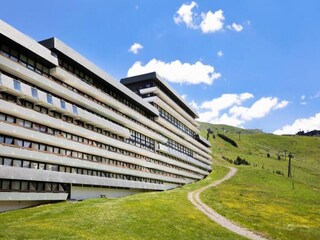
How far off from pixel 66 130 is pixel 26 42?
14468 mm

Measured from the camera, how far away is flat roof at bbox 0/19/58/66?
134ft

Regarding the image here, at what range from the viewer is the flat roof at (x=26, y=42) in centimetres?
4094

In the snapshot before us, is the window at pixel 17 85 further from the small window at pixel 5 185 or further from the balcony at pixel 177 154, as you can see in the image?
the balcony at pixel 177 154

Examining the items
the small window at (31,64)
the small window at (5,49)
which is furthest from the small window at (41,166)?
the small window at (5,49)

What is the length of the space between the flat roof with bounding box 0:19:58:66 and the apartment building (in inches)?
4.3

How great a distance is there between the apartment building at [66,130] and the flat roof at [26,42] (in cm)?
11

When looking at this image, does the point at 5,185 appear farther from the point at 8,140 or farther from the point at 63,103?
the point at 63,103

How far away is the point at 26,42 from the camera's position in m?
44.5

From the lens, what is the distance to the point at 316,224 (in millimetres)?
51469

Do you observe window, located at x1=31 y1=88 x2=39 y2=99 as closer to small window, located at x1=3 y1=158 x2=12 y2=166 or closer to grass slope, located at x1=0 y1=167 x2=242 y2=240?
small window, located at x1=3 y1=158 x2=12 y2=166

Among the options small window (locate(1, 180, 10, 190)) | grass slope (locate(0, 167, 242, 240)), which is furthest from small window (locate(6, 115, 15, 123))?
grass slope (locate(0, 167, 242, 240))

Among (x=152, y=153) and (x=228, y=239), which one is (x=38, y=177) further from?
(x=152, y=153)

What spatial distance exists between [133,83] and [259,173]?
229ft

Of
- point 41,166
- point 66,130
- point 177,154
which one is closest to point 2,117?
point 41,166
